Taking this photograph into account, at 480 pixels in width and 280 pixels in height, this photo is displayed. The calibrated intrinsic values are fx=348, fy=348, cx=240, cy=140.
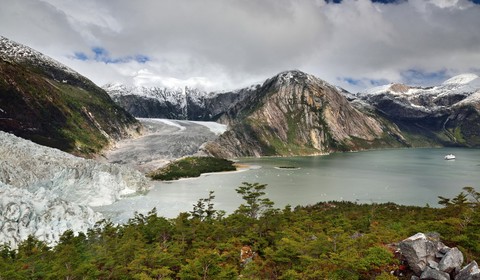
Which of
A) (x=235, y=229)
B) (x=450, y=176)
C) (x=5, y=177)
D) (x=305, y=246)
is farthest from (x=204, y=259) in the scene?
(x=450, y=176)

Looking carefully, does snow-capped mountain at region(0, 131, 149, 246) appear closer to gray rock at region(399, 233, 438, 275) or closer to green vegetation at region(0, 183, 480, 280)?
green vegetation at region(0, 183, 480, 280)

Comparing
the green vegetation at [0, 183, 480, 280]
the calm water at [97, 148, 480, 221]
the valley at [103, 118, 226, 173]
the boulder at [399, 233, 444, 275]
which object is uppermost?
the valley at [103, 118, 226, 173]

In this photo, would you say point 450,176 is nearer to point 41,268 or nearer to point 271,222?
point 271,222

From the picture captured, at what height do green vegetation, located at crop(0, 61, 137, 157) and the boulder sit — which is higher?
green vegetation, located at crop(0, 61, 137, 157)

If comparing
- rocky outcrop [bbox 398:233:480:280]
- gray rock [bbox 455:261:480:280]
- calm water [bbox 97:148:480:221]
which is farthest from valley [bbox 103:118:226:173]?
gray rock [bbox 455:261:480:280]

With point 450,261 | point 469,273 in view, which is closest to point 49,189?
point 450,261

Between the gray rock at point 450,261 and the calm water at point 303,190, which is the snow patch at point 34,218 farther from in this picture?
the gray rock at point 450,261

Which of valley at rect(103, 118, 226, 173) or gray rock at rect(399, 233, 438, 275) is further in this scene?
valley at rect(103, 118, 226, 173)

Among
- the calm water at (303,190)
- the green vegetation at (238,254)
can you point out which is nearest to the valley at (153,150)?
the calm water at (303,190)
